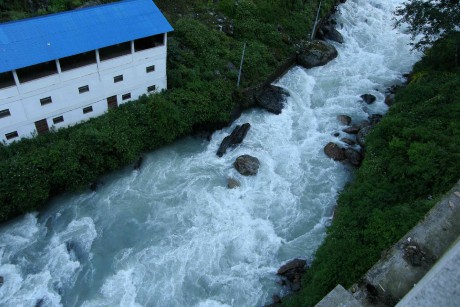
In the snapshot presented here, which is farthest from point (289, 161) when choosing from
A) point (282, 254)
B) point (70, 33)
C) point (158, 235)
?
point (70, 33)

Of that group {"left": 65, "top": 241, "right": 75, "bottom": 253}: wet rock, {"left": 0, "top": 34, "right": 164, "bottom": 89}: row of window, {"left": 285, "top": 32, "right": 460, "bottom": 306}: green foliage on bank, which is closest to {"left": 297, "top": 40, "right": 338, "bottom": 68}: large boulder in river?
{"left": 285, "top": 32, "right": 460, "bottom": 306}: green foliage on bank

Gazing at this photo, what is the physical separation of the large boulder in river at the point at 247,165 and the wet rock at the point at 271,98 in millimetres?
6003

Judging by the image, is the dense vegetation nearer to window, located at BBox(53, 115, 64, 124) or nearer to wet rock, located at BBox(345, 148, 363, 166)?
window, located at BBox(53, 115, 64, 124)

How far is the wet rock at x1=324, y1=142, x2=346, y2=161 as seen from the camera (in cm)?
2714

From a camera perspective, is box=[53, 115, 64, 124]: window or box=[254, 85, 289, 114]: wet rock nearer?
box=[53, 115, 64, 124]: window

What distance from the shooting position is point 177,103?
86.0 ft

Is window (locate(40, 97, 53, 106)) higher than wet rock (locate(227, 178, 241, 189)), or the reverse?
window (locate(40, 97, 53, 106))

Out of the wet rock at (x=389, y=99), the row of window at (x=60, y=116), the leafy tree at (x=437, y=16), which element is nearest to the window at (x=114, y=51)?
the row of window at (x=60, y=116)

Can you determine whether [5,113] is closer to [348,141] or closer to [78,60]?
[78,60]

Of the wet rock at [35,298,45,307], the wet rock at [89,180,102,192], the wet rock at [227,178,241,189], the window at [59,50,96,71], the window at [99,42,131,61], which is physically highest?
the window at [99,42,131,61]

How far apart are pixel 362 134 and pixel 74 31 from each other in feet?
65.4

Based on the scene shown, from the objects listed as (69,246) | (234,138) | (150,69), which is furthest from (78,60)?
(234,138)

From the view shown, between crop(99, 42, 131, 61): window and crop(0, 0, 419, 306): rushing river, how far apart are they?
6.84 metres

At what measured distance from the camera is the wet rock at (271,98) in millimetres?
30516
